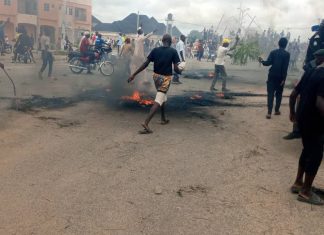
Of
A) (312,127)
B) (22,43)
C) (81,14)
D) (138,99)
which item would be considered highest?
(81,14)

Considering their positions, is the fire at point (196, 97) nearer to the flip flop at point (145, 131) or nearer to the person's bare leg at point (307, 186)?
the flip flop at point (145, 131)

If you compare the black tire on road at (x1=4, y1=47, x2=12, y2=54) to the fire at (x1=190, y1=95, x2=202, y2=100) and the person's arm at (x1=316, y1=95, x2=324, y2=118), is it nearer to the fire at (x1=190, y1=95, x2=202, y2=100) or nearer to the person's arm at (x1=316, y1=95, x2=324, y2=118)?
the fire at (x1=190, y1=95, x2=202, y2=100)

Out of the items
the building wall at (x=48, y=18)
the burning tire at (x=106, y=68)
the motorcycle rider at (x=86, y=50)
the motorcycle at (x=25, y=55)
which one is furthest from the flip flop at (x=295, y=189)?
the building wall at (x=48, y=18)

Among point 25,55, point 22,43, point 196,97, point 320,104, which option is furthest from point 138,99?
point 25,55

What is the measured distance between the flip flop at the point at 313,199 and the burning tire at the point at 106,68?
495 inches

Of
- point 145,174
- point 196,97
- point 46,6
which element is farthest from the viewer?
point 46,6

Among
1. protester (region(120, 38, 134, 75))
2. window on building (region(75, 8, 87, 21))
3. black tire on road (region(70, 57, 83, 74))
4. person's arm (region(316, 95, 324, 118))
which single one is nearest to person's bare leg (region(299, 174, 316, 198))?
person's arm (region(316, 95, 324, 118))

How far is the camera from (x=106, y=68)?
1596 cm

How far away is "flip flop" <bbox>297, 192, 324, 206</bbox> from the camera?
4.21 m

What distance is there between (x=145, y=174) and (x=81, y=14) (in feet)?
151

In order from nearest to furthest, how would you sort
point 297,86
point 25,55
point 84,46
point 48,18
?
point 297,86 → point 84,46 → point 25,55 → point 48,18

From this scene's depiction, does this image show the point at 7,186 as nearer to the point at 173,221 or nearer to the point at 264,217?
the point at 173,221

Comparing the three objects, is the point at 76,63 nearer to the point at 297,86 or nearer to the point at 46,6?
the point at 297,86

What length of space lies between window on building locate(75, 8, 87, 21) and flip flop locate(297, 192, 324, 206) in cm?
4648
